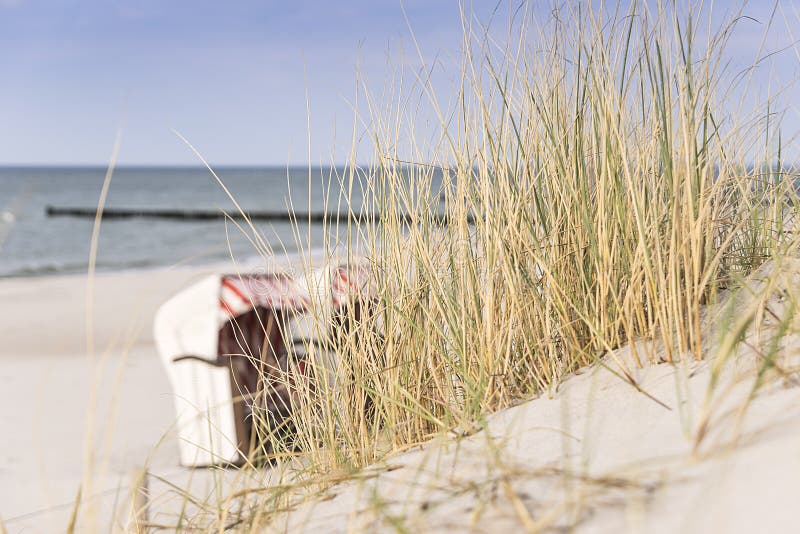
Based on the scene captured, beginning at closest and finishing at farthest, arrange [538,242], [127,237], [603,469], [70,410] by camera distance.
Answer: [603,469] < [538,242] < [70,410] < [127,237]

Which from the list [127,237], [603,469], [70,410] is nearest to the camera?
[603,469]

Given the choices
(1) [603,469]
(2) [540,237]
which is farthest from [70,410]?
(1) [603,469]

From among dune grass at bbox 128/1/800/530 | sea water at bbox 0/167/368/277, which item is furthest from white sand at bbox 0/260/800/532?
sea water at bbox 0/167/368/277

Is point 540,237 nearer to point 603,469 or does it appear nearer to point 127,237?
point 603,469

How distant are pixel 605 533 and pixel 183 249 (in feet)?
63.8

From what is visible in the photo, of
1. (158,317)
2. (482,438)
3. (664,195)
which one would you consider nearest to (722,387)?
(482,438)

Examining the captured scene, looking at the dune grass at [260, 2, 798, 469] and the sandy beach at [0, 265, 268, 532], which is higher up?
the dune grass at [260, 2, 798, 469]

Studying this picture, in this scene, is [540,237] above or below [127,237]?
above

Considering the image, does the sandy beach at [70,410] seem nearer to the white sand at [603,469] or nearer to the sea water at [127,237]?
the white sand at [603,469]

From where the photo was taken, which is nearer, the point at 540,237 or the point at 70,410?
the point at 540,237

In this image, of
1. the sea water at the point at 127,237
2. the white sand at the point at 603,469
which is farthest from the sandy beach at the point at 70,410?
the sea water at the point at 127,237

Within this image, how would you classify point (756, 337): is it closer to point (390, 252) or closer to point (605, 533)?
point (605, 533)

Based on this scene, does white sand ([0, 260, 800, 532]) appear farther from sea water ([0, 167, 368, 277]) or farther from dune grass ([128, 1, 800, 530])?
sea water ([0, 167, 368, 277])

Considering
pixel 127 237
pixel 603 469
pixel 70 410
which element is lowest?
pixel 70 410
